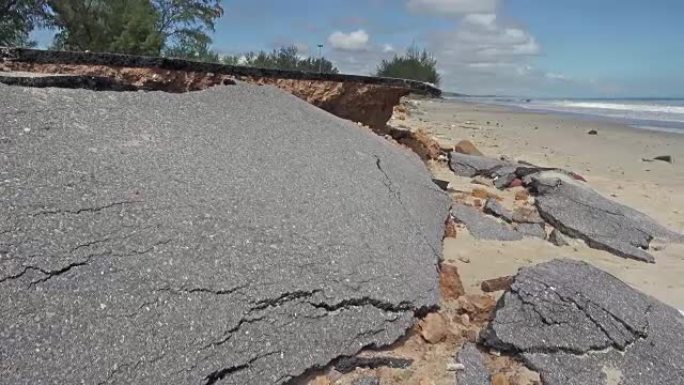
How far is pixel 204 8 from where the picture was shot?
779 inches

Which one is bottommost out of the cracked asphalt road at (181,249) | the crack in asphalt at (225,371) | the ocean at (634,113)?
the ocean at (634,113)

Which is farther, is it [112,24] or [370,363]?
[112,24]

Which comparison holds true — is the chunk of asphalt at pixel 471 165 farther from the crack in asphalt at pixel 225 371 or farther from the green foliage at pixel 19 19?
the green foliage at pixel 19 19

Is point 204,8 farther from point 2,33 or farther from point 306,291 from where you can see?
point 306,291

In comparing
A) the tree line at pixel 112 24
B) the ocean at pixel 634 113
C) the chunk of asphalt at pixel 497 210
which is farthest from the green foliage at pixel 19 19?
the ocean at pixel 634 113

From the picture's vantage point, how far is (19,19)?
16.9 m

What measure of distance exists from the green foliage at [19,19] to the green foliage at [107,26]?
0.42 meters

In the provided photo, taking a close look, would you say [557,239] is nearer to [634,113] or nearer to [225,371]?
[225,371]

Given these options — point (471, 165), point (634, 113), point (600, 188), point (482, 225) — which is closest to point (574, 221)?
point (482, 225)

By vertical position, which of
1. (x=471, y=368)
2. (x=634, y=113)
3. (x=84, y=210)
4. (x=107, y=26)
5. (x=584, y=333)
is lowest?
(x=634, y=113)

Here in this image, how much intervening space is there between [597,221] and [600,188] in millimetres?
3376

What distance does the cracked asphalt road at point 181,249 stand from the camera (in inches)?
91.0

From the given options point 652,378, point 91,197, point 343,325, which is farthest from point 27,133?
point 652,378

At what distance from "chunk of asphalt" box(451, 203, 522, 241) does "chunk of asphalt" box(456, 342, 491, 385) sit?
2.24 m
